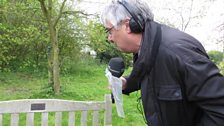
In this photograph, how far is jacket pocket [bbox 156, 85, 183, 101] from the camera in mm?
1230

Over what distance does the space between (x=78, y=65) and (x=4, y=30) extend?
2.92m

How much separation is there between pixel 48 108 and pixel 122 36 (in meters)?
1.13

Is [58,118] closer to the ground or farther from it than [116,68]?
closer to the ground

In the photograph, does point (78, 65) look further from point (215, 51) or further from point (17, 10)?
point (215, 51)

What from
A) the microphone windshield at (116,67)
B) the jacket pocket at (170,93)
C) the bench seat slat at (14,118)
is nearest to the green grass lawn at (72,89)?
the bench seat slat at (14,118)

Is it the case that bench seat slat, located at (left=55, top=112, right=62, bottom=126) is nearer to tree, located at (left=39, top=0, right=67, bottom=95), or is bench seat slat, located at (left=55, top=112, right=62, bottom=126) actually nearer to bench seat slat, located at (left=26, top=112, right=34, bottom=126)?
bench seat slat, located at (left=26, top=112, right=34, bottom=126)

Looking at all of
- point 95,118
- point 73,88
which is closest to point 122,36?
point 95,118

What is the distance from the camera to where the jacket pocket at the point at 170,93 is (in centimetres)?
123

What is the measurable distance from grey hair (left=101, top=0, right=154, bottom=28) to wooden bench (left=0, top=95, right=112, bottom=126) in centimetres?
109

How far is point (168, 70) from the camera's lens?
1252 millimetres

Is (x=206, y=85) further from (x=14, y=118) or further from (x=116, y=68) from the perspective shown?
(x=14, y=118)

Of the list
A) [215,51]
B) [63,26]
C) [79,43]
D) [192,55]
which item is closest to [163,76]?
[192,55]

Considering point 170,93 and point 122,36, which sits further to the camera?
point 122,36

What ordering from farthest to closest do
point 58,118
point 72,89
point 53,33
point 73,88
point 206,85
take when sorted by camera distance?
1. point 73,88
2. point 72,89
3. point 53,33
4. point 58,118
5. point 206,85
